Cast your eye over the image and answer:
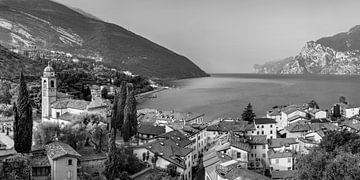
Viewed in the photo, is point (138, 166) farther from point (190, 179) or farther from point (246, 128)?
point (246, 128)

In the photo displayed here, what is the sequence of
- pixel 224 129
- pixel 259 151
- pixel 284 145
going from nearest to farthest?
pixel 259 151 < pixel 284 145 < pixel 224 129

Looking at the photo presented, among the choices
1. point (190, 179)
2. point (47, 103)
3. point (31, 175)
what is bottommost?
point (190, 179)

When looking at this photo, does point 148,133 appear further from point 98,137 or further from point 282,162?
point 282,162

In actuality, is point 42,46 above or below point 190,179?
above

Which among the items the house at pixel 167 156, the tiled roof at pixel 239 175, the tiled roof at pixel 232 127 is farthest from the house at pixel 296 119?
the tiled roof at pixel 239 175

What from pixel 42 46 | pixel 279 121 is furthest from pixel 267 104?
pixel 42 46

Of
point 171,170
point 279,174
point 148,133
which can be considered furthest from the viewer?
point 148,133

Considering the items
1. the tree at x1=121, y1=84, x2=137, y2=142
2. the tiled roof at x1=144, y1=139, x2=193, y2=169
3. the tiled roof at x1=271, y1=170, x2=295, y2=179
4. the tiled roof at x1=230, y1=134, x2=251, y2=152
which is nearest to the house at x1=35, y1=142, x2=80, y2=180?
the tiled roof at x1=144, y1=139, x2=193, y2=169

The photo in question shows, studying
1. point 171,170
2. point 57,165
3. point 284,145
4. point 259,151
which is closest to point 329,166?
point 171,170
